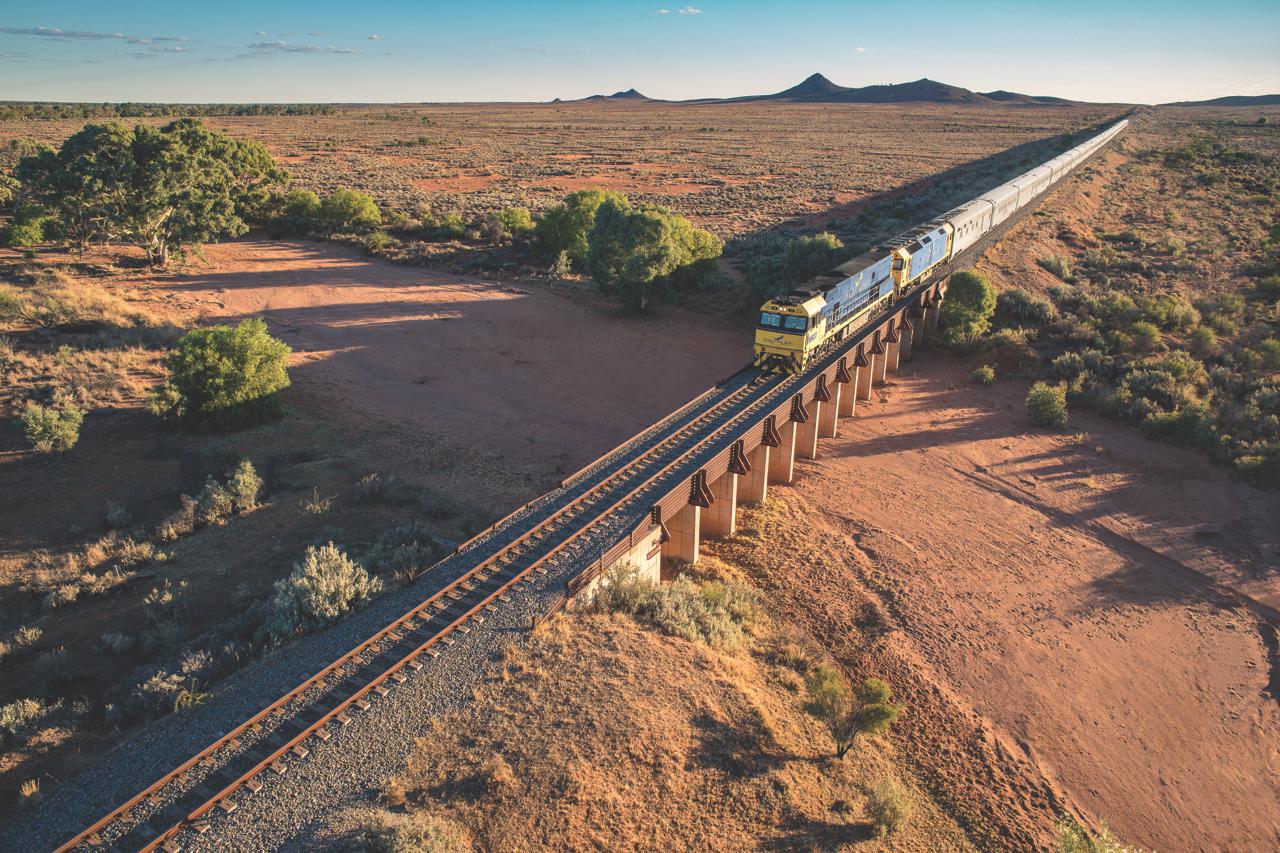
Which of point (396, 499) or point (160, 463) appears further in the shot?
point (160, 463)

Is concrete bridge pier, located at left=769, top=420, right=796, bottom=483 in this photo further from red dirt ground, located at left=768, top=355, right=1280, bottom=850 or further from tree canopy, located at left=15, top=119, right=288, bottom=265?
tree canopy, located at left=15, top=119, right=288, bottom=265

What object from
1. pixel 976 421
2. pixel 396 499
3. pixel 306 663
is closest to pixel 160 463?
pixel 396 499

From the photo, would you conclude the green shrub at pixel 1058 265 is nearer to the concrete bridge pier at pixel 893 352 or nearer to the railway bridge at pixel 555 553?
the concrete bridge pier at pixel 893 352

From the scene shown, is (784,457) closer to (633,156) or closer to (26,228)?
(26,228)

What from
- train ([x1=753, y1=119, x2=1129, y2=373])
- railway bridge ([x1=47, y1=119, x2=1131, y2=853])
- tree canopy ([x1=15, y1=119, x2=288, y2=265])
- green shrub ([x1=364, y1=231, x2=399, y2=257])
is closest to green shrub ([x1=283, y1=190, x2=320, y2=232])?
green shrub ([x1=364, y1=231, x2=399, y2=257])

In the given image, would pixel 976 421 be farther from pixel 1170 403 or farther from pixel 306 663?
pixel 306 663

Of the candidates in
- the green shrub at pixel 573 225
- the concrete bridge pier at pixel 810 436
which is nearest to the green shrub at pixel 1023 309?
the concrete bridge pier at pixel 810 436

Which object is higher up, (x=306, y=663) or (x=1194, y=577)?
(x=306, y=663)
